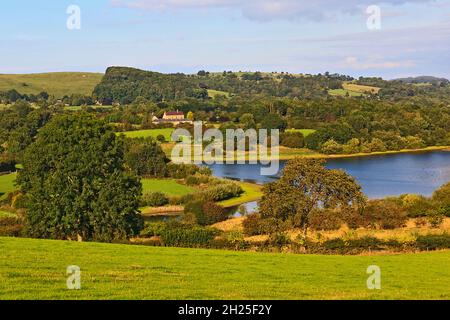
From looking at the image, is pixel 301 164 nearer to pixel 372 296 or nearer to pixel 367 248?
pixel 367 248

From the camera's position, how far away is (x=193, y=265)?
19375 millimetres

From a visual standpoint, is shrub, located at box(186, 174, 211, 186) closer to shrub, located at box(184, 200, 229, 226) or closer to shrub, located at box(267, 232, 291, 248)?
shrub, located at box(184, 200, 229, 226)

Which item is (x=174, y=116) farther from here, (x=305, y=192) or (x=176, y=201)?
(x=305, y=192)

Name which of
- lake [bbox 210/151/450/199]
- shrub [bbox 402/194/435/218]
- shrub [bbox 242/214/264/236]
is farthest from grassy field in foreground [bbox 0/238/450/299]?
lake [bbox 210/151/450/199]

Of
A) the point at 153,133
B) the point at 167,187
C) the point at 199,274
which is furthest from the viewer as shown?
the point at 153,133

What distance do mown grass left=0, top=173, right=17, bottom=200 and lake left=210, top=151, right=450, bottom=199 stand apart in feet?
103

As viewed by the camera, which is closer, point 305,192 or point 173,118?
point 305,192

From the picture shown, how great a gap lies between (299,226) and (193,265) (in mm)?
19263

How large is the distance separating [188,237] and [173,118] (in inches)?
4364

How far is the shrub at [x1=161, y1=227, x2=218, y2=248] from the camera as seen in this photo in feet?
117

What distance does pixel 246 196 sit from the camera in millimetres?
70000

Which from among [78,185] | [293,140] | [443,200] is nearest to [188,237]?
[78,185]
